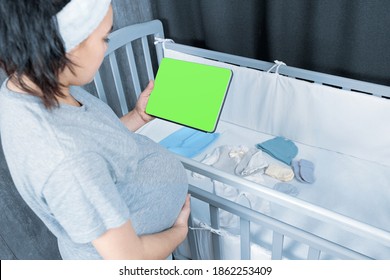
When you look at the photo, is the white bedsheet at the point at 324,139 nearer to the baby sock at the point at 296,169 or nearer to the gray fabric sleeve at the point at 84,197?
the baby sock at the point at 296,169

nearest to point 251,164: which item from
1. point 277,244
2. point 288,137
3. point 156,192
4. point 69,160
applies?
point 288,137

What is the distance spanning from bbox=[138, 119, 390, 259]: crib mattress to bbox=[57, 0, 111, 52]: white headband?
662mm

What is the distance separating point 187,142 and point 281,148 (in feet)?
1.15

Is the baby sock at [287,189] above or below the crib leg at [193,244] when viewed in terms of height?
above

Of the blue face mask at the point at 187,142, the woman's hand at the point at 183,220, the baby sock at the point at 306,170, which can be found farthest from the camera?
the blue face mask at the point at 187,142

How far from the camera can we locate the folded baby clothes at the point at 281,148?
3.81ft

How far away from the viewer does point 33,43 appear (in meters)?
0.36

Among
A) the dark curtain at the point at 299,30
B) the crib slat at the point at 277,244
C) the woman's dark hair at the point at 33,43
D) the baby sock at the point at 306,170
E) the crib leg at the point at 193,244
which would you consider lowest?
the crib leg at the point at 193,244

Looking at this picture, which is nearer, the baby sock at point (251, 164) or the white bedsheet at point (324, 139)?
the white bedsheet at point (324, 139)

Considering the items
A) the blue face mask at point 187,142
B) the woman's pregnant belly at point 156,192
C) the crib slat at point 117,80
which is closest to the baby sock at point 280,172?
the blue face mask at point 187,142

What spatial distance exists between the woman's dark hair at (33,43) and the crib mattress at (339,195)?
2.16 feet

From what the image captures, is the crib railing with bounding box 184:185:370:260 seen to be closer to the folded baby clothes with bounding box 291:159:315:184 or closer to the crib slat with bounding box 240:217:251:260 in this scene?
the crib slat with bounding box 240:217:251:260

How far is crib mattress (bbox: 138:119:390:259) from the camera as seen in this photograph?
90cm

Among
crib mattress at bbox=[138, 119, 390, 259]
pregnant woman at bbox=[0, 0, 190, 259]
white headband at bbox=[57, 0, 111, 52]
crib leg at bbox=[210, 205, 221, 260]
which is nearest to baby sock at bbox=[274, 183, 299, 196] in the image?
crib mattress at bbox=[138, 119, 390, 259]
